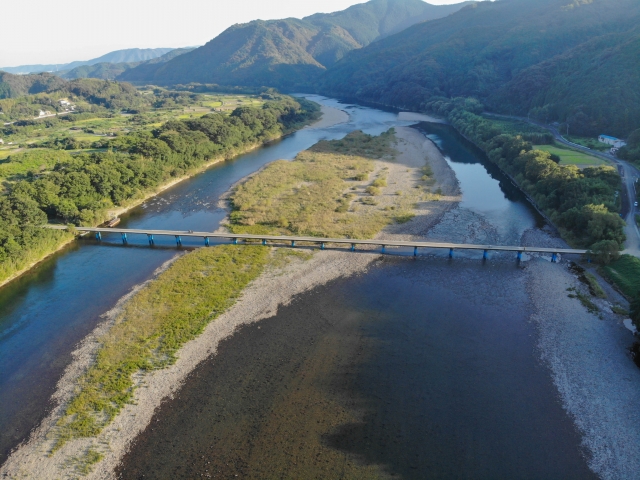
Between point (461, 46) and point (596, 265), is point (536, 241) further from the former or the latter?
point (461, 46)

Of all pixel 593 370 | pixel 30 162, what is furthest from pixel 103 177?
pixel 593 370

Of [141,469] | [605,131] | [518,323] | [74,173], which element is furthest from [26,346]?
[605,131]

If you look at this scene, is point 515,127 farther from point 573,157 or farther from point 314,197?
point 314,197

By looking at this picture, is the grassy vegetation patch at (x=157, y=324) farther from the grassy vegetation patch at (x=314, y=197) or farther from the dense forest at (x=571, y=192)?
the dense forest at (x=571, y=192)

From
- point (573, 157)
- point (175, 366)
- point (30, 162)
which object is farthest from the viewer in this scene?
point (573, 157)

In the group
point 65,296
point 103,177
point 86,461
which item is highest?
point 103,177

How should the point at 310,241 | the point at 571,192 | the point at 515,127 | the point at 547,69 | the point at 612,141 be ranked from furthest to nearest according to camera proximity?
the point at 547,69 < the point at 515,127 < the point at 612,141 < the point at 571,192 < the point at 310,241

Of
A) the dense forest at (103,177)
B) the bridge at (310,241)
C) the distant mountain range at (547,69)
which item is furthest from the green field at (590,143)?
the dense forest at (103,177)
